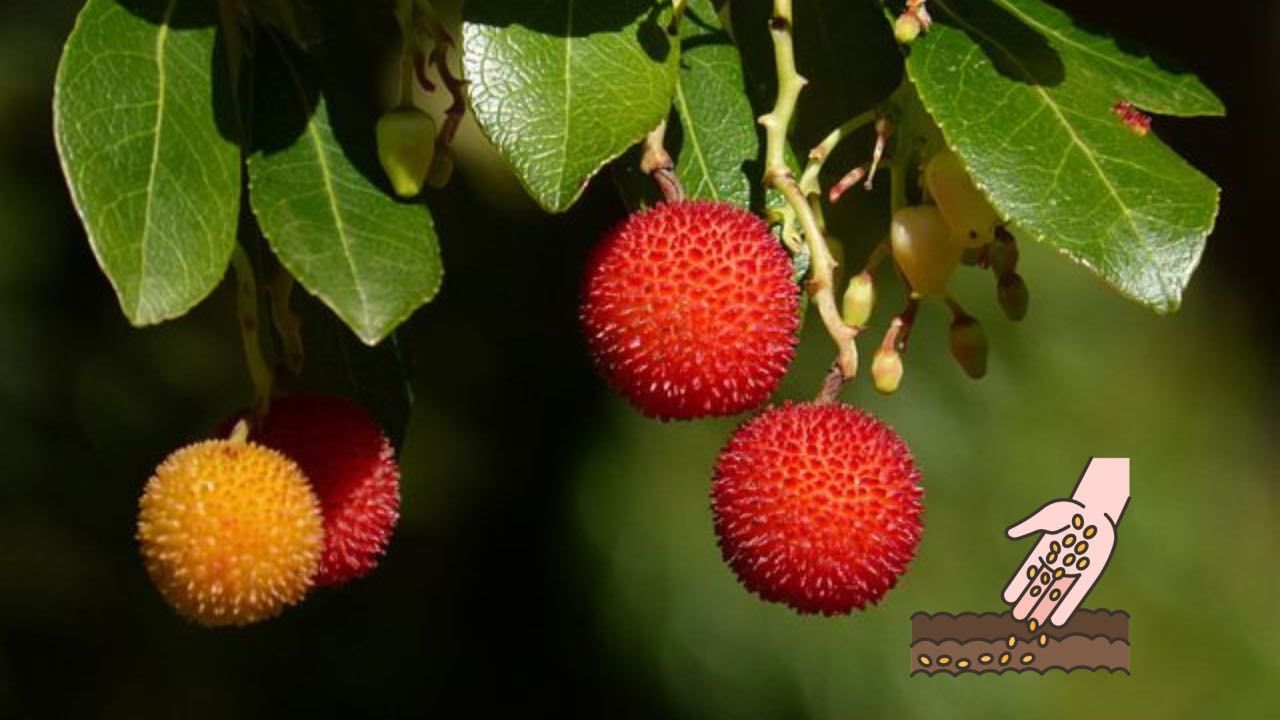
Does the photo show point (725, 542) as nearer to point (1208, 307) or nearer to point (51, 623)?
point (51, 623)

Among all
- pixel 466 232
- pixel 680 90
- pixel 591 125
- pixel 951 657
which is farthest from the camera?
pixel 466 232

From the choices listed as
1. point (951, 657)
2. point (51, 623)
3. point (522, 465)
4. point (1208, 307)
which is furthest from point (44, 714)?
point (1208, 307)

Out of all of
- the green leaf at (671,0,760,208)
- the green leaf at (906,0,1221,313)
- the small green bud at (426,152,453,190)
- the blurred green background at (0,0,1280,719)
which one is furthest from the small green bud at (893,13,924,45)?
the blurred green background at (0,0,1280,719)

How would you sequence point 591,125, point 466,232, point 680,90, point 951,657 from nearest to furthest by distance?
point 591,125, point 680,90, point 951,657, point 466,232

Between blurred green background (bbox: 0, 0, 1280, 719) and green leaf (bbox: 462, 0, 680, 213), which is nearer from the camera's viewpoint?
green leaf (bbox: 462, 0, 680, 213)

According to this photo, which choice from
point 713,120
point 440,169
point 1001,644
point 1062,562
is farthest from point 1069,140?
point 1001,644

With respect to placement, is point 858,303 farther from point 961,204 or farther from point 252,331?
point 252,331

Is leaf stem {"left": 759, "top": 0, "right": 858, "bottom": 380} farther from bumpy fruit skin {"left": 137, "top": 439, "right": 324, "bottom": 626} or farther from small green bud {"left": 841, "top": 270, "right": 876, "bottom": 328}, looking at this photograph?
bumpy fruit skin {"left": 137, "top": 439, "right": 324, "bottom": 626}

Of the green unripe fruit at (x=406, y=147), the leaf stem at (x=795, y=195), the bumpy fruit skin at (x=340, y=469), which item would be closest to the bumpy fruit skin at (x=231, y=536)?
the bumpy fruit skin at (x=340, y=469)
